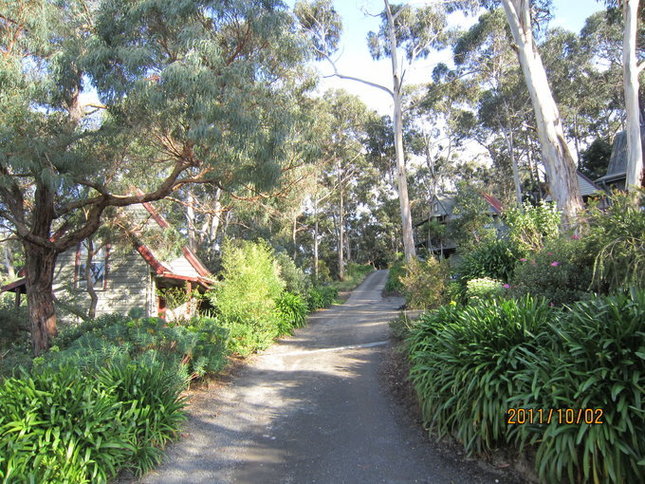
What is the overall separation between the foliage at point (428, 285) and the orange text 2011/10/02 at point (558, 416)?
7348mm

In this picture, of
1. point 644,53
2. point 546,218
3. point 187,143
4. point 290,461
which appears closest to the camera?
point 290,461

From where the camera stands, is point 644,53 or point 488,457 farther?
point 644,53

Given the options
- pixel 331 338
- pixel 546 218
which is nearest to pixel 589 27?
pixel 546 218

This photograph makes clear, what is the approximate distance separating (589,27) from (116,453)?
32.5 m

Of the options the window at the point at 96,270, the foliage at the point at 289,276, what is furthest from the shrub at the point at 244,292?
the foliage at the point at 289,276

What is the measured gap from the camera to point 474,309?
17.4ft

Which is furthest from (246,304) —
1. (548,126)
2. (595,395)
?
(548,126)

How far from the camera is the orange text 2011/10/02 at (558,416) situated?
316 cm

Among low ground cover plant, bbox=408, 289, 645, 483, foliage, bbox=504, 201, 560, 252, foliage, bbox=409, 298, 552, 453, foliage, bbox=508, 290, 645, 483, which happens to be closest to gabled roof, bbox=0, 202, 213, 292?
foliage, bbox=504, 201, 560, 252

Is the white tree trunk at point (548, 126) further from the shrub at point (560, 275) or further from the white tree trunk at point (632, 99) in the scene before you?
the shrub at point (560, 275)

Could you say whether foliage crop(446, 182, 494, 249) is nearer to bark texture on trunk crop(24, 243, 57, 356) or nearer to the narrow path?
the narrow path

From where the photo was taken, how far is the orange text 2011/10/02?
10.4 ft

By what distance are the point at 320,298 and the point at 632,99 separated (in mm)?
14555

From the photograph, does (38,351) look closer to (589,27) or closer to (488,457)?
(488,457)
